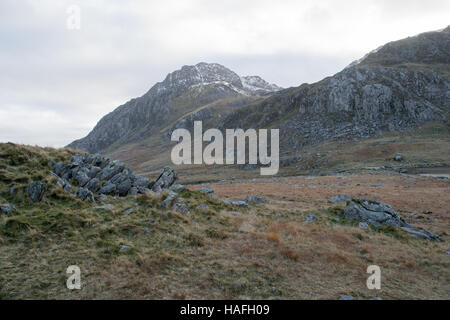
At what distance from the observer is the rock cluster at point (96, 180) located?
17141mm

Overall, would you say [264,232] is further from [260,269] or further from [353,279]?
[353,279]

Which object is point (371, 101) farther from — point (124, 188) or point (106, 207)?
point (106, 207)

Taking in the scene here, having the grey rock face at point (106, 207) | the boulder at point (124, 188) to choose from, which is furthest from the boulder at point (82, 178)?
the grey rock face at point (106, 207)

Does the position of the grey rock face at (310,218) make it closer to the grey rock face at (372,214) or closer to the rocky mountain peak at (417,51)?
the grey rock face at (372,214)

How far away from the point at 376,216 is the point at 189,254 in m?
15.2

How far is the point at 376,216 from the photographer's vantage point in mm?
19125

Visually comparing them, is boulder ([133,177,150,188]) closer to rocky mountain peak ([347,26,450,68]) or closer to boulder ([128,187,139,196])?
boulder ([128,187,139,196])

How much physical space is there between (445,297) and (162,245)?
1168 cm

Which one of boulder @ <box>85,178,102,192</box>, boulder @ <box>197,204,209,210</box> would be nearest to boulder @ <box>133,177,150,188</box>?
boulder @ <box>85,178,102,192</box>

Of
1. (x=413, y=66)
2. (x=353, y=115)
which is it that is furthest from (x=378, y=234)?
(x=413, y=66)

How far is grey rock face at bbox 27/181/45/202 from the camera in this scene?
1533 centimetres

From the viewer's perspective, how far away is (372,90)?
3875 inches

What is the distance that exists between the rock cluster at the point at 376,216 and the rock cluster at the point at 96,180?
16.0m

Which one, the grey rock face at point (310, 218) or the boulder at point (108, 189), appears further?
the boulder at point (108, 189)
